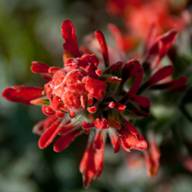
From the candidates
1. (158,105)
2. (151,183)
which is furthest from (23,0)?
(158,105)

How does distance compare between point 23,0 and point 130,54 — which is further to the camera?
point 23,0

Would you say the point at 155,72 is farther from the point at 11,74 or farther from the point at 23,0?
the point at 23,0

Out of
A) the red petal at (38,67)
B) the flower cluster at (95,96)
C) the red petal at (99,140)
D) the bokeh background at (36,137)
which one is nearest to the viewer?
the flower cluster at (95,96)

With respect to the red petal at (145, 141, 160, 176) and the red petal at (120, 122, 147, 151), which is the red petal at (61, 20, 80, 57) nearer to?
the red petal at (120, 122, 147, 151)

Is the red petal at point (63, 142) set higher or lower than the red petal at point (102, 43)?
lower

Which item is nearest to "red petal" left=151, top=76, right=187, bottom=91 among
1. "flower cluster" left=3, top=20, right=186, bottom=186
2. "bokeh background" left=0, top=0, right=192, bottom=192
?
"flower cluster" left=3, top=20, right=186, bottom=186

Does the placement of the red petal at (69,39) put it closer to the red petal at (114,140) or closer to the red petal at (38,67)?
the red petal at (38,67)

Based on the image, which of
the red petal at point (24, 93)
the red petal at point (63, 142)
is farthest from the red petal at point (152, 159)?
the red petal at point (24, 93)

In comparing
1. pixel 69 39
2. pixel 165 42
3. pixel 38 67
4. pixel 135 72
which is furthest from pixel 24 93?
pixel 165 42
